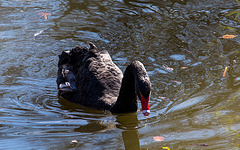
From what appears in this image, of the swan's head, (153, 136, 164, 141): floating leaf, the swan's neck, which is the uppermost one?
the swan's head

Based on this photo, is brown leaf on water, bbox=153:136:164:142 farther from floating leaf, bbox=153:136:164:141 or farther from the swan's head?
the swan's head

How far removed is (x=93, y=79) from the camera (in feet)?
19.2

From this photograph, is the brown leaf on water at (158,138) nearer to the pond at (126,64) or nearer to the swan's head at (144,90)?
the pond at (126,64)

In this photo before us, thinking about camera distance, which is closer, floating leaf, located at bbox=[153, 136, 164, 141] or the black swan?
floating leaf, located at bbox=[153, 136, 164, 141]

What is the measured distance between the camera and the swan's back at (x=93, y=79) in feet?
18.7

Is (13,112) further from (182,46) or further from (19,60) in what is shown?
(182,46)

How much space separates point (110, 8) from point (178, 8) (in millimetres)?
1994

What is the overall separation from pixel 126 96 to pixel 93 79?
808 mm

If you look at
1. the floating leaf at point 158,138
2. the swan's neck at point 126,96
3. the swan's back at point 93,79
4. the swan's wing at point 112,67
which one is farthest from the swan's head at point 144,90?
the swan's wing at point 112,67

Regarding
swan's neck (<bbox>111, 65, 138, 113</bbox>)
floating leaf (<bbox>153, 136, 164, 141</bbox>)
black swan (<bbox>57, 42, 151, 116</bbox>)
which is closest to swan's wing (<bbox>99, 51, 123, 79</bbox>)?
black swan (<bbox>57, 42, 151, 116</bbox>)

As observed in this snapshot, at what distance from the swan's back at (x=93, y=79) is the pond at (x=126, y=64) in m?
0.18

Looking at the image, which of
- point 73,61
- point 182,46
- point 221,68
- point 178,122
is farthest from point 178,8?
point 178,122

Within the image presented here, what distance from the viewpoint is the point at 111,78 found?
5871mm

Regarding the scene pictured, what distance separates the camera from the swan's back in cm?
569
